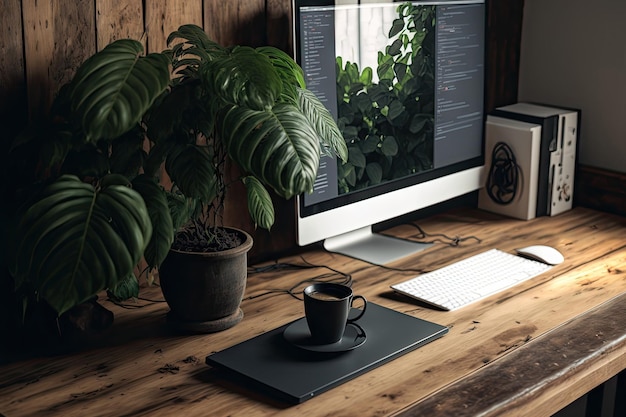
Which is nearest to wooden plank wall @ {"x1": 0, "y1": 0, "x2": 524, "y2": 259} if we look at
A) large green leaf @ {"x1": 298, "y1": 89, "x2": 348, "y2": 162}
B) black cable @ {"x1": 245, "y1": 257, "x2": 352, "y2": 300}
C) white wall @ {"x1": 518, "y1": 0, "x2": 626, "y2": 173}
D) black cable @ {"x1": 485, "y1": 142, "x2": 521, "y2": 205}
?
black cable @ {"x1": 245, "y1": 257, "x2": 352, "y2": 300}

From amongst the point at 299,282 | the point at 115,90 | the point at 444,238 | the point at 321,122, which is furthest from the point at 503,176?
the point at 115,90

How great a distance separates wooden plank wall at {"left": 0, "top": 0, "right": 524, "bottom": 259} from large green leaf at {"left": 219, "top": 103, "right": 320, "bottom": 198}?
40 cm

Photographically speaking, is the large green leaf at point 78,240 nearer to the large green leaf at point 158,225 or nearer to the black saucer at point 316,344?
the large green leaf at point 158,225

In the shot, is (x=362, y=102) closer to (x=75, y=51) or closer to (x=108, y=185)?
(x=75, y=51)

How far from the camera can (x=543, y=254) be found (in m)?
1.96

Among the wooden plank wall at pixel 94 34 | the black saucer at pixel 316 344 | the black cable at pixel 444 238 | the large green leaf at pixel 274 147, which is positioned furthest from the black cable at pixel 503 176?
the large green leaf at pixel 274 147

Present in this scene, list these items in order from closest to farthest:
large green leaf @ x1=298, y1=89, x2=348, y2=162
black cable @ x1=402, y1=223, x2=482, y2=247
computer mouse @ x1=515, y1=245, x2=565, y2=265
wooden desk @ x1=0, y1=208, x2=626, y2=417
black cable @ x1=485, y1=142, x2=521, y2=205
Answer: wooden desk @ x1=0, y1=208, x2=626, y2=417, large green leaf @ x1=298, y1=89, x2=348, y2=162, computer mouse @ x1=515, y1=245, x2=565, y2=265, black cable @ x1=402, y1=223, x2=482, y2=247, black cable @ x1=485, y1=142, x2=521, y2=205

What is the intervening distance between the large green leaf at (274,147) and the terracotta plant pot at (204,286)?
237 mm

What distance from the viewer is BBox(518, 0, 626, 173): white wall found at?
2.35 meters

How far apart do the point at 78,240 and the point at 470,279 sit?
0.92 m

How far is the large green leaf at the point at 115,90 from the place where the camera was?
119 centimetres

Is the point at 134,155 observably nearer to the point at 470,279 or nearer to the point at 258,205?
the point at 258,205

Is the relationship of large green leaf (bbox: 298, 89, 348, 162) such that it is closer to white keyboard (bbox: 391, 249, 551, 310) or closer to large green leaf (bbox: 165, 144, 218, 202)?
large green leaf (bbox: 165, 144, 218, 202)

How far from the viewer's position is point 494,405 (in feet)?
4.18
